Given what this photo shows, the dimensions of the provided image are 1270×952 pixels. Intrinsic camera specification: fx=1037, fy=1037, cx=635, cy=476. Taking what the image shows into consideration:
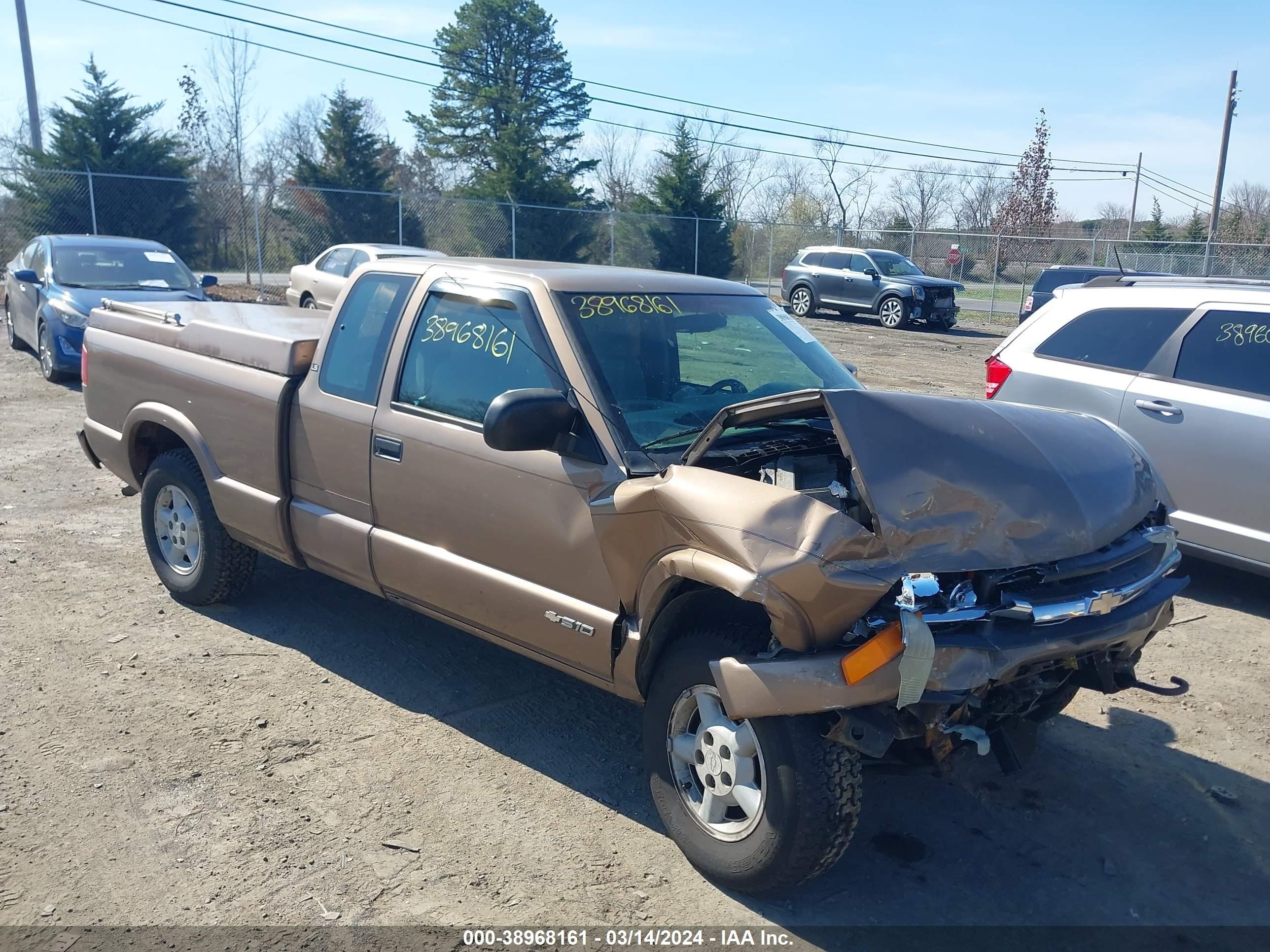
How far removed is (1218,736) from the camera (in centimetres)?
459

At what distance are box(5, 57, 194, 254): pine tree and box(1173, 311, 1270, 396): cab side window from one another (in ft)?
75.1

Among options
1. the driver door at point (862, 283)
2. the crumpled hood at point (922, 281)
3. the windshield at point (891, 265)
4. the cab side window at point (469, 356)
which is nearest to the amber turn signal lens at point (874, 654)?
the cab side window at point (469, 356)

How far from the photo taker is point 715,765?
3.35m

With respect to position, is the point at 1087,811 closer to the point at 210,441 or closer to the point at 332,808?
the point at 332,808

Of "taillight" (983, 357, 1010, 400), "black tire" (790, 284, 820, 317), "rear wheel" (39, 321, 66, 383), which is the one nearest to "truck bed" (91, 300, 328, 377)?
"taillight" (983, 357, 1010, 400)

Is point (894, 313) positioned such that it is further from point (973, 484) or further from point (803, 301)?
point (973, 484)

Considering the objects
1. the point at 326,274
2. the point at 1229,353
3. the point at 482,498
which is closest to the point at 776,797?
the point at 482,498

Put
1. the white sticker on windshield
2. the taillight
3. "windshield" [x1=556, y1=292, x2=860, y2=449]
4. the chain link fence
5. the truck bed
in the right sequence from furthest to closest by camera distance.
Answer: the chain link fence → the taillight → the truck bed → the white sticker on windshield → "windshield" [x1=556, y1=292, x2=860, y2=449]

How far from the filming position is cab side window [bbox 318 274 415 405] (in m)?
4.60

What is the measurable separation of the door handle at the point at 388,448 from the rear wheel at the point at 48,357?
9.87 metres

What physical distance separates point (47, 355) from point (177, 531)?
8504mm

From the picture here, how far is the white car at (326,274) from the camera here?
55.8 ft

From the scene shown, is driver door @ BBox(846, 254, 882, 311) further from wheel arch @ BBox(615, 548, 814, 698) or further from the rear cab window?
wheel arch @ BBox(615, 548, 814, 698)

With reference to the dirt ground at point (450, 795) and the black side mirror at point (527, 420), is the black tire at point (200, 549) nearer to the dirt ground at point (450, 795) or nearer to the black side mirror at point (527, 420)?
the dirt ground at point (450, 795)
